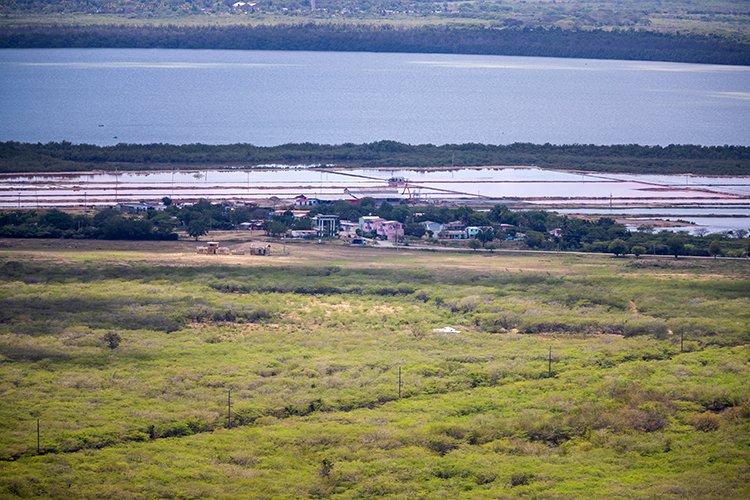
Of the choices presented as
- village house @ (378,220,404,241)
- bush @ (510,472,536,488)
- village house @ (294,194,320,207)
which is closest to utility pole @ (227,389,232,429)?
bush @ (510,472,536,488)

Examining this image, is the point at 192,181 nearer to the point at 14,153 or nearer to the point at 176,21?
the point at 14,153

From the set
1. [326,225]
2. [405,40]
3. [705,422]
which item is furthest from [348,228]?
[405,40]

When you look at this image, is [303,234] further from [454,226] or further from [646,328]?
[646,328]

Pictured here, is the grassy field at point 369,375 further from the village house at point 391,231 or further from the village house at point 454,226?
the village house at point 454,226

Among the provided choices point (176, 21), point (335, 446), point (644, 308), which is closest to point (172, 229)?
point (644, 308)

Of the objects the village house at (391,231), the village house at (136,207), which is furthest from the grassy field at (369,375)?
the village house at (136,207)
